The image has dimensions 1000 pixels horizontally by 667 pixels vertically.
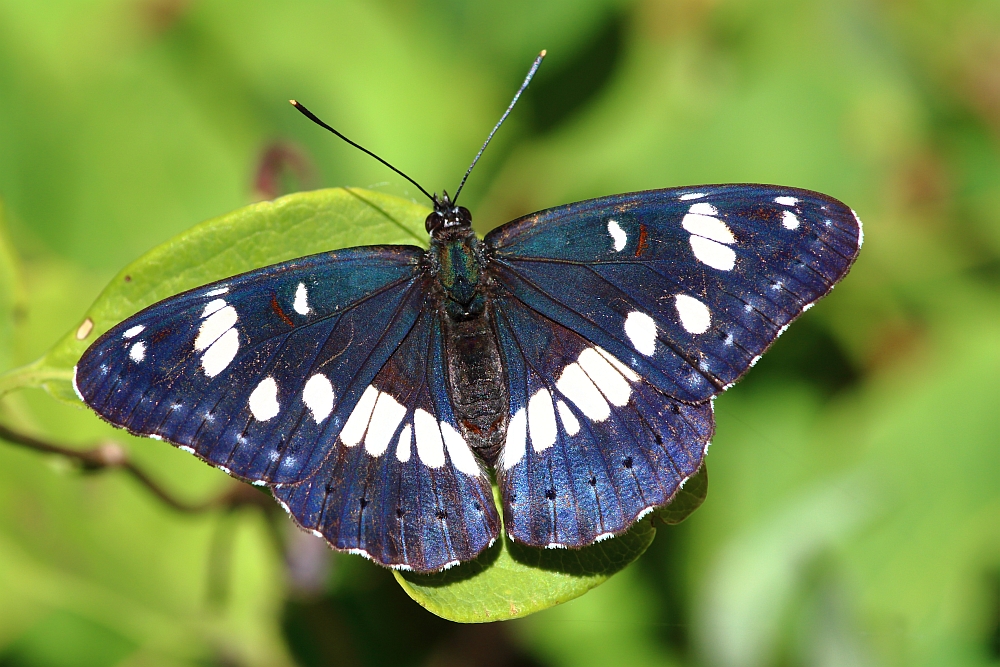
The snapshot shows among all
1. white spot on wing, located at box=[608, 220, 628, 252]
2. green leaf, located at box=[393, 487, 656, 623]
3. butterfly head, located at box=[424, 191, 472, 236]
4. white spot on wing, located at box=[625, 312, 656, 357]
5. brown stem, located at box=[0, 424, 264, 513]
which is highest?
white spot on wing, located at box=[608, 220, 628, 252]

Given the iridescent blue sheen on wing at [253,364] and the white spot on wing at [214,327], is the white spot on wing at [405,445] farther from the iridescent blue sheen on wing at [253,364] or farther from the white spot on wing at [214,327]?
the white spot on wing at [214,327]

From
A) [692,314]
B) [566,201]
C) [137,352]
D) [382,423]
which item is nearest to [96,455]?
[137,352]

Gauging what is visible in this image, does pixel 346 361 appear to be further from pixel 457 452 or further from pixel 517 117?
pixel 517 117

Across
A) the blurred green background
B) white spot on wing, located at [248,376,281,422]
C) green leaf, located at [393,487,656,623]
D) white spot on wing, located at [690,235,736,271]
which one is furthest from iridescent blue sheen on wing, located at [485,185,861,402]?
the blurred green background

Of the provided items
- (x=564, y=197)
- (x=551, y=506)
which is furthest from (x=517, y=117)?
(x=551, y=506)

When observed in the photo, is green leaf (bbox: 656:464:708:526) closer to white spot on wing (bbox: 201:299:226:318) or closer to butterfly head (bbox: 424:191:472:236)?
butterfly head (bbox: 424:191:472:236)
